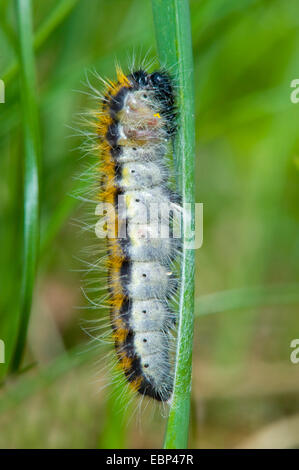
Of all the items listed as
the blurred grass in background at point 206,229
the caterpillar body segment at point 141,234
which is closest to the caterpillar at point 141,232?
the caterpillar body segment at point 141,234

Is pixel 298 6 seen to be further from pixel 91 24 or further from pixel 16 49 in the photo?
pixel 16 49

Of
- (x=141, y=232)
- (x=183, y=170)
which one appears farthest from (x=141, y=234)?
(x=183, y=170)

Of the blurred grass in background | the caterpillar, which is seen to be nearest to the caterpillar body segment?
the caterpillar

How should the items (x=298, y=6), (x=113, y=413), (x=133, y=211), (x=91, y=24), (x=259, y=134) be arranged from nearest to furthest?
(x=133, y=211)
(x=113, y=413)
(x=91, y=24)
(x=298, y=6)
(x=259, y=134)

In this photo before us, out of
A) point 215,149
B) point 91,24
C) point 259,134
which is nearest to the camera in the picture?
point 91,24

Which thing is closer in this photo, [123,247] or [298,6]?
[123,247]

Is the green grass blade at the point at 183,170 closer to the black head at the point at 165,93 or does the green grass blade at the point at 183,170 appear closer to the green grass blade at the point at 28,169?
the black head at the point at 165,93

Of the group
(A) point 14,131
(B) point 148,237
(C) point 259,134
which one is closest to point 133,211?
(B) point 148,237
